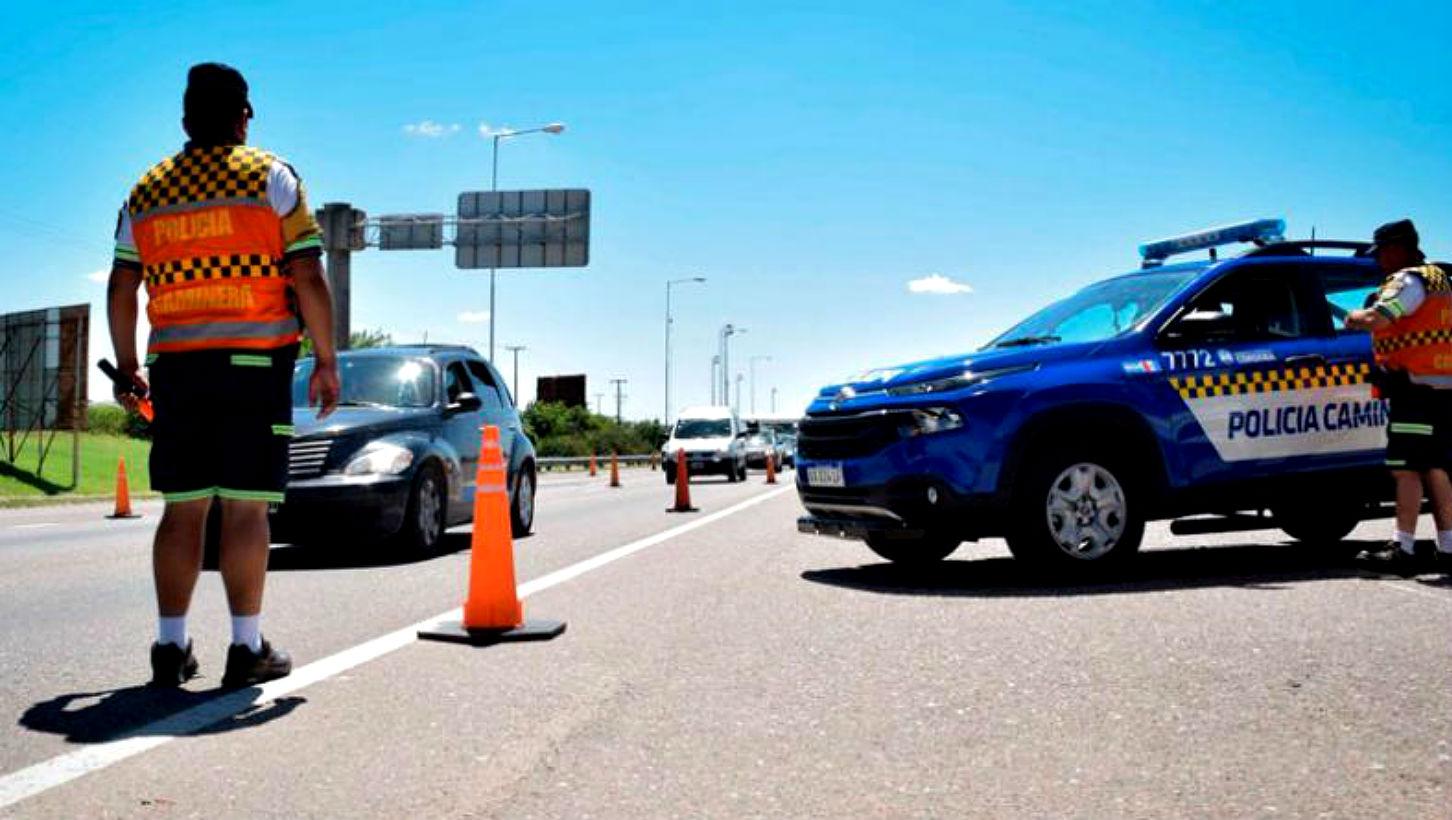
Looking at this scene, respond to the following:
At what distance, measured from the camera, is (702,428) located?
32219mm

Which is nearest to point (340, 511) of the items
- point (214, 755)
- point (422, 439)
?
point (422, 439)

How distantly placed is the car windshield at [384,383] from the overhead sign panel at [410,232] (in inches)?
947

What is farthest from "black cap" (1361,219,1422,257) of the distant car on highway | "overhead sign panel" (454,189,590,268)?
"overhead sign panel" (454,189,590,268)

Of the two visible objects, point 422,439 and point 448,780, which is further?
point 422,439

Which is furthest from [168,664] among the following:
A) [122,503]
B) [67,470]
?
[67,470]

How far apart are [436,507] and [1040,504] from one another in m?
4.86

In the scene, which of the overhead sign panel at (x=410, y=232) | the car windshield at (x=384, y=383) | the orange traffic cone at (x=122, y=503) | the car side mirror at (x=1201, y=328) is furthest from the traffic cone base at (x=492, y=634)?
the overhead sign panel at (x=410, y=232)

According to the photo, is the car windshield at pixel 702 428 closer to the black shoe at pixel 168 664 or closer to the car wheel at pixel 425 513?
the car wheel at pixel 425 513

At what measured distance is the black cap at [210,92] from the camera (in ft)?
14.7

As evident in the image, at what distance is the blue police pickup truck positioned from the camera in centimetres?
705

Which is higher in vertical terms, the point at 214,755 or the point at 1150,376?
the point at 1150,376

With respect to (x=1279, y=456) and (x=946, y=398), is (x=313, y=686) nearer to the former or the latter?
(x=946, y=398)

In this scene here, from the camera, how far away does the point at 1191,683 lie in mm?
4391

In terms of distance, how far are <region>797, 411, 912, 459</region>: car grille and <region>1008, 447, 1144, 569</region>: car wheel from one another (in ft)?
2.54
